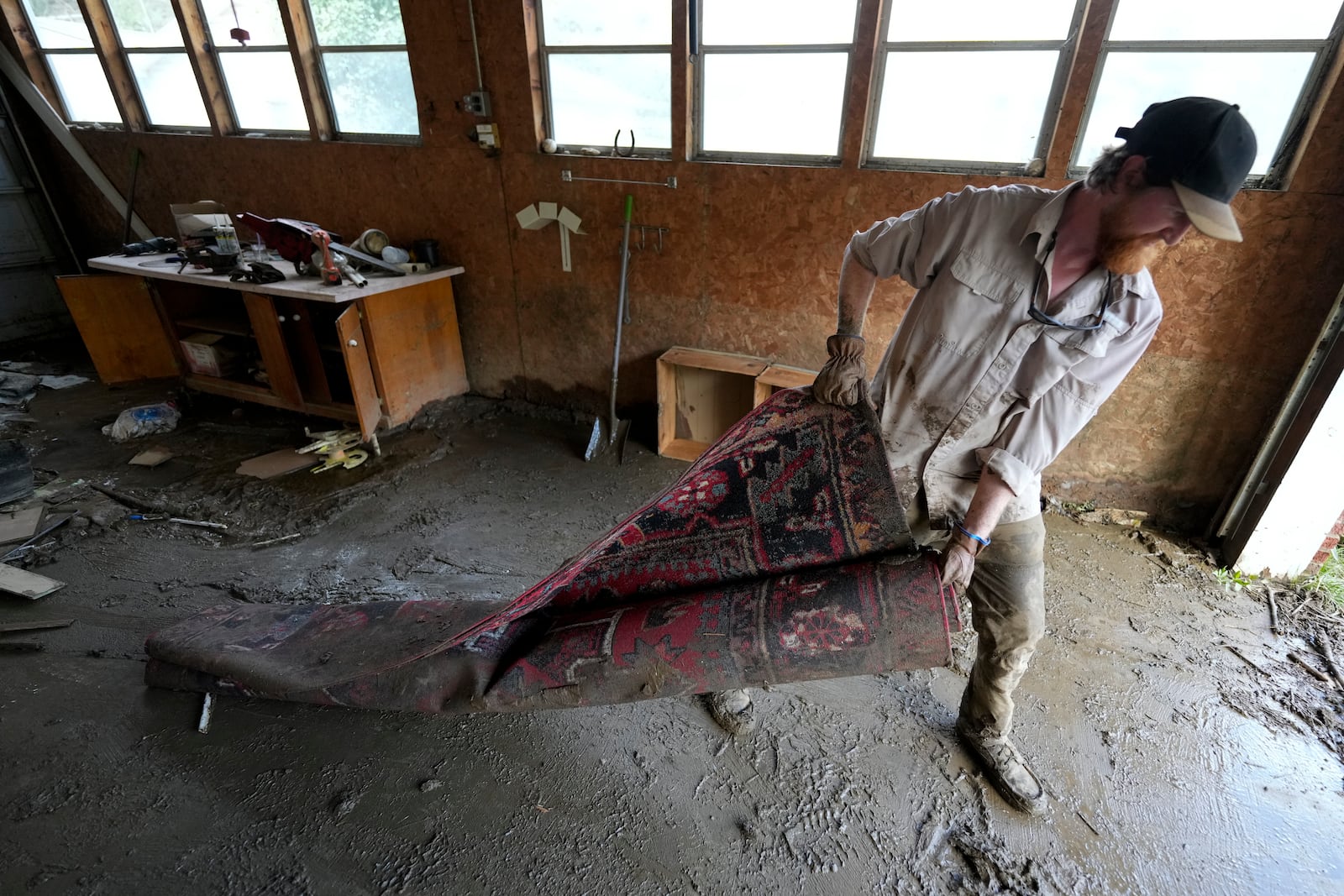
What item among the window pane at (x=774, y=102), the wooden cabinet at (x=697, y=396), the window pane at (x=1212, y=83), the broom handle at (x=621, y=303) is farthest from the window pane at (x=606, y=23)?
the window pane at (x=1212, y=83)

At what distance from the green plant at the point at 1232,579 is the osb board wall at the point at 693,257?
13.3 inches

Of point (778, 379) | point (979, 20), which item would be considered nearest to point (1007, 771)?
point (778, 379)

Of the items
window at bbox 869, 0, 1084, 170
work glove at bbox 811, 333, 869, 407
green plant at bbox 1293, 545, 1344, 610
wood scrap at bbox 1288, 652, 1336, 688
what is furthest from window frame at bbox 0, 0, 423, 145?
green plant at bbox 1293, 545, 1344, 610

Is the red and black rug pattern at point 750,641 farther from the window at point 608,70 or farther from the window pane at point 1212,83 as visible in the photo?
the window at point 608,70

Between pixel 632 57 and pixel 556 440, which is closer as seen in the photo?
pixel 632 57

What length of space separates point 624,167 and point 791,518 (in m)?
2.29

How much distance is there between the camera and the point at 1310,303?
7.15ft

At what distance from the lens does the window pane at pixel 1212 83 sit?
2049mm

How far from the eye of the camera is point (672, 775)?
1.59m

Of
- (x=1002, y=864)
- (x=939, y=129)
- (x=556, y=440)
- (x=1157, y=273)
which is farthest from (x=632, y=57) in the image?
(x=1002, y=864)

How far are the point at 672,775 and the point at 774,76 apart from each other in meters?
2.82

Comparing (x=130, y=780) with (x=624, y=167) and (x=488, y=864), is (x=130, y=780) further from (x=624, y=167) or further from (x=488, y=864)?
(x=624, y=167)

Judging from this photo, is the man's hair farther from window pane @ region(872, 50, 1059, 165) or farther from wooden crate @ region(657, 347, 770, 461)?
wooden crate @ region(657, 347, 770, 461)

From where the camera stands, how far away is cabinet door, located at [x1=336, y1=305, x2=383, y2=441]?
2977mm
